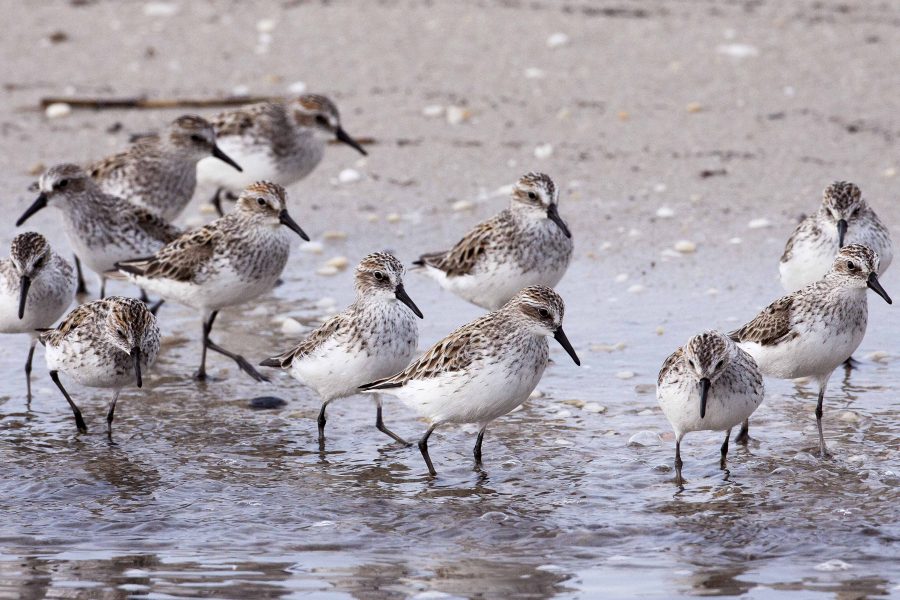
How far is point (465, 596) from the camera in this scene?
745 centimetres

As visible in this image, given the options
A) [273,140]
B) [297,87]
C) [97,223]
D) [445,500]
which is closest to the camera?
[445,500]

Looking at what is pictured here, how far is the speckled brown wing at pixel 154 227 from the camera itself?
1263cm

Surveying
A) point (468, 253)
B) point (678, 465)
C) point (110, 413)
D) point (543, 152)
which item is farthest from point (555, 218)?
point (543, 152)

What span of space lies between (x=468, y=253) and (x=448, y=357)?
288 cm

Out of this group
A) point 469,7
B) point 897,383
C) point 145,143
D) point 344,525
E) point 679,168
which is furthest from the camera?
point 469,7

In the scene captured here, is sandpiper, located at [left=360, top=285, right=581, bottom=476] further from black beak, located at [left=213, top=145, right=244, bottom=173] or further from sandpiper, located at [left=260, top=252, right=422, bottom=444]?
black beak, located at [left=213, top=145, right=244, bottom=173]

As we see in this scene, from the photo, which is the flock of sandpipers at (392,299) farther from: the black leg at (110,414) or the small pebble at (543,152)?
the small pebble at (543,152)

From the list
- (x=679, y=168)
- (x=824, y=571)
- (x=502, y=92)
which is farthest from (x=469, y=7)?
(x=824, y=571)

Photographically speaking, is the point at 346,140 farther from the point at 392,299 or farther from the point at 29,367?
the point at 392,299

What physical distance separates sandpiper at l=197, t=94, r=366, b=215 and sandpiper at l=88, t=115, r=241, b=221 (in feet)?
2.07

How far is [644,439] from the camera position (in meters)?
9.81

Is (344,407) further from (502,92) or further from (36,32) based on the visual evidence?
(36,32)

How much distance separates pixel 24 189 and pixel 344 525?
8.78 metres

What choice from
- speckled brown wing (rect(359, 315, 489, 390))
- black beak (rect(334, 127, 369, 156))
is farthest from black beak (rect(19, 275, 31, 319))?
black beak (rect(334, 127, 369, 156))
